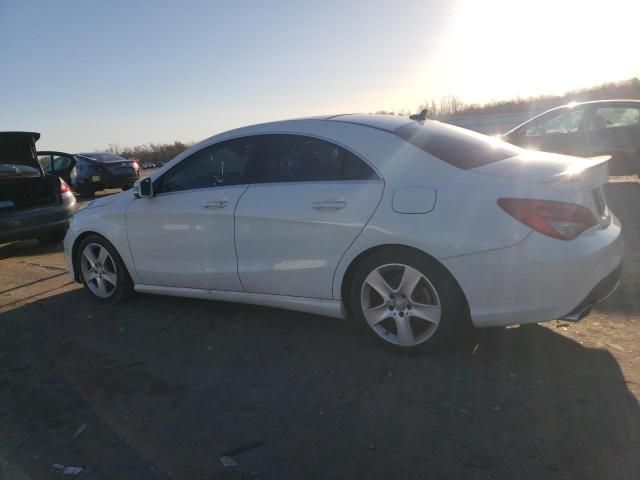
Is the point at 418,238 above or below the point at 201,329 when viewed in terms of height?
above

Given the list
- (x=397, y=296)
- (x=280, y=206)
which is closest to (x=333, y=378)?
(x=397, y=296)

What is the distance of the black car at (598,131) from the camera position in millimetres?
9922

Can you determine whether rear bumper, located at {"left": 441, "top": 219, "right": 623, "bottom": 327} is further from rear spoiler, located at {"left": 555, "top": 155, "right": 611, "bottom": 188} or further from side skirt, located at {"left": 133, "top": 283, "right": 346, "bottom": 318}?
side skirt, located at {"left": 133, "top": 283, "right": 346, "bottom": 318}

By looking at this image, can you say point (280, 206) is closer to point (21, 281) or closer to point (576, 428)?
point (576, 428)

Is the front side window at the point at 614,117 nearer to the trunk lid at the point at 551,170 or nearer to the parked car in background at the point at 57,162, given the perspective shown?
the trunk lid at the point at 551,170

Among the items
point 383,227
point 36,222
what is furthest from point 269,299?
point 36,222

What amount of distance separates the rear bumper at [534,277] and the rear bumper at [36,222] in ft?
21.8

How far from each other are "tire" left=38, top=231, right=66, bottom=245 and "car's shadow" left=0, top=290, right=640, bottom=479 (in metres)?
4.68

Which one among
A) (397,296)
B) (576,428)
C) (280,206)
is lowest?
(576,428)

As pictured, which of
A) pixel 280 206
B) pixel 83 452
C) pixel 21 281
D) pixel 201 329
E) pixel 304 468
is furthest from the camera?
pixel 21 281

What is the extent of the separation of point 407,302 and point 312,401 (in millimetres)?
881

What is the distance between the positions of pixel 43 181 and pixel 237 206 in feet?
18.7

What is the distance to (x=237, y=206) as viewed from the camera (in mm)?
4301

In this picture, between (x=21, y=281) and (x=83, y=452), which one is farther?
(x=21, y=281)
